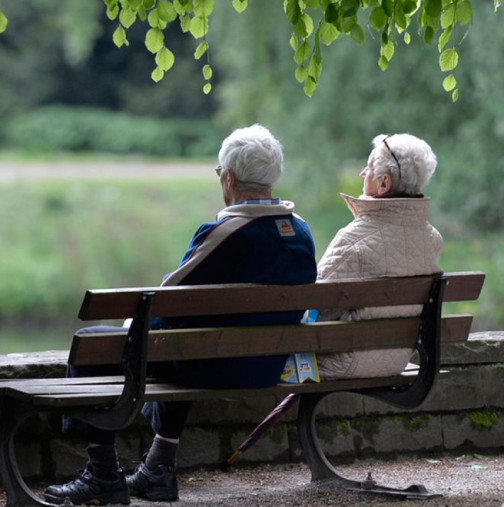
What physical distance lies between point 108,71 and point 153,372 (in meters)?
37.4

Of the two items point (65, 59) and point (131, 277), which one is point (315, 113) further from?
point (65, 59)

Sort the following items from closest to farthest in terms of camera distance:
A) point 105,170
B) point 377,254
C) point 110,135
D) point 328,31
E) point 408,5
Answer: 1. point 377,254
2. point 408,5
3. point 328,31
4. point 105,170
5. point 110,135

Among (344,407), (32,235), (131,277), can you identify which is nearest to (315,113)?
(131,277)

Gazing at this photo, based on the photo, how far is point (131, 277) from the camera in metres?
24.0

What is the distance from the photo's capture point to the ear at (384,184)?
15.9 ft

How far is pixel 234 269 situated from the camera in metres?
4.48

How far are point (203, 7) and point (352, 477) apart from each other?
204 cm

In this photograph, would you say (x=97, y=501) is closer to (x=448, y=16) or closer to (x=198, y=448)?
(x=198, y=448)

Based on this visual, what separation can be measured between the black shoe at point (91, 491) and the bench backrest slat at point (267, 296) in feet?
2.39

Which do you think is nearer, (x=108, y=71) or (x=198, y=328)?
(x=198, y=328)

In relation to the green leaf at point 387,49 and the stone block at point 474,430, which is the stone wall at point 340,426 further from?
the green leaf at point 387,49

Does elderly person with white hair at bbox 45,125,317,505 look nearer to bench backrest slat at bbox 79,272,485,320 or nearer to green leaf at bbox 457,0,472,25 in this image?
bench backrest slat at bbox 79,272,485,320

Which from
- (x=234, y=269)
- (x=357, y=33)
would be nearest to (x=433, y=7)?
(x=357, y=33)

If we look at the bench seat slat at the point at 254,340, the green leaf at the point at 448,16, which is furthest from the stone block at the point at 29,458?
the green leaf at the point at 448,16
